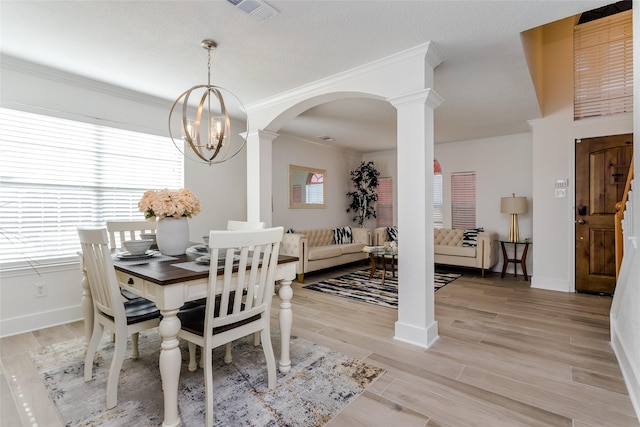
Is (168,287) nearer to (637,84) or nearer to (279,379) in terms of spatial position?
(279,379)

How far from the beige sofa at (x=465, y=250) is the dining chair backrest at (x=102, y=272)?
4440 millimetres

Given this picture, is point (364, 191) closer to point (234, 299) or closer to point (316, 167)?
point (316, 167)

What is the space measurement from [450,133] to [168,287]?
5259mm

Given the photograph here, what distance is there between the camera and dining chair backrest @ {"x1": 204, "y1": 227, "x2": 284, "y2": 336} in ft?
5.34

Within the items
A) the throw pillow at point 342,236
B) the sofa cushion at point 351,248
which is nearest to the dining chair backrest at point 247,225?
the sofa cushion at point 351,248

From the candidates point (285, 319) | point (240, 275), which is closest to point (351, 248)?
point (285, 319)

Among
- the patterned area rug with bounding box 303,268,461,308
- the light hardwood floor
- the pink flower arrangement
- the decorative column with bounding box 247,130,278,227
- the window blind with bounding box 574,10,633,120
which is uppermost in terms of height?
the window blind with bounding box 574,10,633,120

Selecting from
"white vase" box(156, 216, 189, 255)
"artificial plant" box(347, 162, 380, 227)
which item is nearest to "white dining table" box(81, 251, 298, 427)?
"white vase" box(156, 216, 189, 255)

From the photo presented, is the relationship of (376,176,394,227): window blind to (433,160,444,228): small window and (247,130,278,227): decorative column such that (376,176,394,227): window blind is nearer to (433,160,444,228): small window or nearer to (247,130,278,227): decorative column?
(433,160,444,228): small window

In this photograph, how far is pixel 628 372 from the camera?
6.46 ft

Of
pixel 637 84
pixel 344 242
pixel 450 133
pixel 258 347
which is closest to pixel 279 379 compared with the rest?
pixel 258 347

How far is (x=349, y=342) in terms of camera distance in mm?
2656

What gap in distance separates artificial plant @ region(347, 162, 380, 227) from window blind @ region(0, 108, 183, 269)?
4398mm

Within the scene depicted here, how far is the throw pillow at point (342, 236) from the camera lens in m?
6.30
